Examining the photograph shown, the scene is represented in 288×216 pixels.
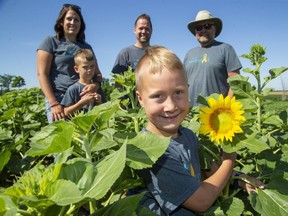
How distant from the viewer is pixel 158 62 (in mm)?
1349

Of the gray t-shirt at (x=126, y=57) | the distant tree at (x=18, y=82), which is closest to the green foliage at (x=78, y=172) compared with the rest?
the gray t-shirt at (x=126, y=57)

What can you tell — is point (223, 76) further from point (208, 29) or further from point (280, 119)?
point (280, 119)

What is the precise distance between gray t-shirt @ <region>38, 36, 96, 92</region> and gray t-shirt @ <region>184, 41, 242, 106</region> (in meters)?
1.07

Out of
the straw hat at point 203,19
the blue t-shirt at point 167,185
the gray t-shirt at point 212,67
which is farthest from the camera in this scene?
the straw hat at point 203,19

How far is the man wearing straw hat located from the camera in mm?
3395

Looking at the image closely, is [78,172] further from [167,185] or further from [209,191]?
[209,191]

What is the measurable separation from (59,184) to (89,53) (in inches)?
92.8

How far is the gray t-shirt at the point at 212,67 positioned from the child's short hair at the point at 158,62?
1.96 metres

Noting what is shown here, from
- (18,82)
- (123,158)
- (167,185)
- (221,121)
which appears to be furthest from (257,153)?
(18,82)

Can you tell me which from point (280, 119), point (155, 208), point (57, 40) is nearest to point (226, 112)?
point (155, 208)

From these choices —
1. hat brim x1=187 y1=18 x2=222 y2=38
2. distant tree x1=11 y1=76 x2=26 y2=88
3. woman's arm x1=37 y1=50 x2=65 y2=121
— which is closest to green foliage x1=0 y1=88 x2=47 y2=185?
woman's arm x1=37 y1=50 x2=65 y2=121

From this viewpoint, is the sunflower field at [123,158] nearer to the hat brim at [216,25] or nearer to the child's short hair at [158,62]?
the child's short hair at [158,62]

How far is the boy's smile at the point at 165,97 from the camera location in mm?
1330

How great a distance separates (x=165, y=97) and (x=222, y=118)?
24 cm
